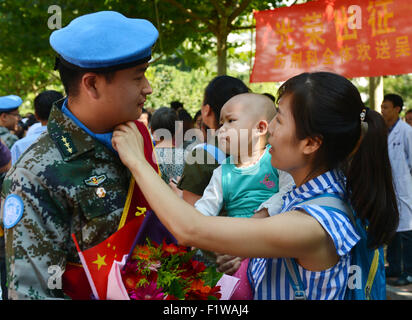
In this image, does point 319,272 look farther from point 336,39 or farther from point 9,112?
point 9,112

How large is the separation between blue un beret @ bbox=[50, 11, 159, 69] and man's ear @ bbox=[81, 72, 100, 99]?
5cm

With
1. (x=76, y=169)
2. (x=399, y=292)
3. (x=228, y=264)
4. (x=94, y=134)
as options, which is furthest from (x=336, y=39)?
(x=76, y=169)

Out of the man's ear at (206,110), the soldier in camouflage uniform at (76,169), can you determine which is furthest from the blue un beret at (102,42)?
the man's ear at (206,110)

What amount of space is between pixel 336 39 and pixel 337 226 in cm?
419

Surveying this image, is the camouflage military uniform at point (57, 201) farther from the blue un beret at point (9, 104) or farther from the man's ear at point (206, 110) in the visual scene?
the blue un beret at point (9, 104)

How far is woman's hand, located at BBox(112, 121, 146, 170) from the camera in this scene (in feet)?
5.05

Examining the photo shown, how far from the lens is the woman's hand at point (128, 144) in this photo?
1.54 meters

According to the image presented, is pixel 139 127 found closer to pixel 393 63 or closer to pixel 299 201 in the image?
pixel 299 201

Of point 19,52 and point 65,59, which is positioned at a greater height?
point 65,59

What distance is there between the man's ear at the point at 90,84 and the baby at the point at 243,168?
0.96 meters

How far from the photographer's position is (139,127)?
68.2 inches

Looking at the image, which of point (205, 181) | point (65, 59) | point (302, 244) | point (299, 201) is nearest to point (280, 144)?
point (299, 201)

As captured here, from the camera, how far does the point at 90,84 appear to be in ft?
5.18

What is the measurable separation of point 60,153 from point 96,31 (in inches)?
17.5
